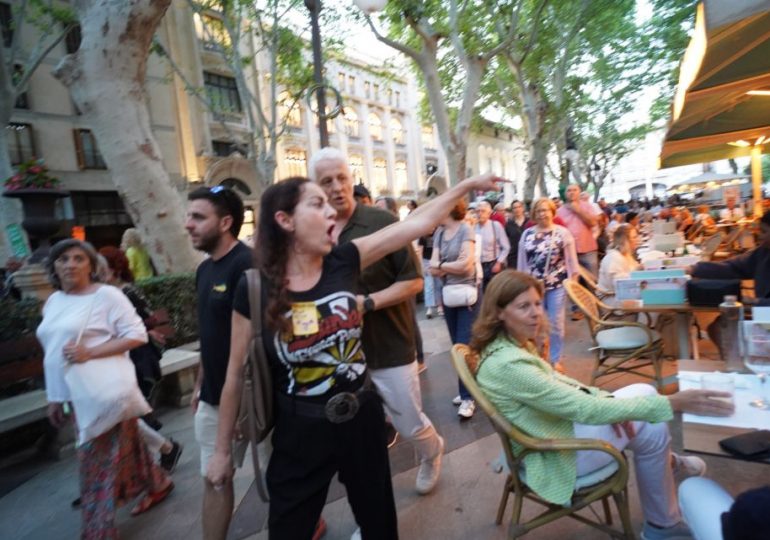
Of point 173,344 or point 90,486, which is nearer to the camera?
point 90,486

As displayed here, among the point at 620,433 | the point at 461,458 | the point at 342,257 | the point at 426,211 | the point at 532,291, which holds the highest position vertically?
the point at 426,211

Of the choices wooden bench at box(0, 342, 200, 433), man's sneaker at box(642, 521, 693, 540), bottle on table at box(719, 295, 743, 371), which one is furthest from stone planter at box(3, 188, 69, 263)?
bottle on table at box(719, 295, 743, 371)

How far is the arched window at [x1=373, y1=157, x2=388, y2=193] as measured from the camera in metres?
33.7

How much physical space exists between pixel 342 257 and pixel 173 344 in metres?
4.89

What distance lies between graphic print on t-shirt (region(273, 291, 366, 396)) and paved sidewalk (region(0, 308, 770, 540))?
150 cm

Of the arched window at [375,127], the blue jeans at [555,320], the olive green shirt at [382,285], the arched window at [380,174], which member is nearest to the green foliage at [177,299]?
the olive green shirt at [382,285]

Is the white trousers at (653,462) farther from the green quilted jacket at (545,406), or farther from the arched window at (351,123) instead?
the arched window at (351,123)

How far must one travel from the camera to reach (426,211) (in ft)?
6.83

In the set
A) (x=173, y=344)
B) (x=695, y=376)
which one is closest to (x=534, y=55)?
(x=173, y=344)

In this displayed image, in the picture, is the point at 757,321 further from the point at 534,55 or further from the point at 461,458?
the point at 534,55

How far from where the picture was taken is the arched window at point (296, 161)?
27125 mm

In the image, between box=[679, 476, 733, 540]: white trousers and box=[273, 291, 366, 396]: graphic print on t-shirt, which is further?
box=[273, 291, 366, 396]: graphic print on t-shirt

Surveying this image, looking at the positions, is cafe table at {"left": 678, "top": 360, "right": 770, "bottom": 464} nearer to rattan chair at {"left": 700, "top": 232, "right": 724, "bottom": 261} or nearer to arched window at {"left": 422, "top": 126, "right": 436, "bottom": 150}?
rattan chair at {"left": 700, "top": 232, "right": 724, "bottom": 261}

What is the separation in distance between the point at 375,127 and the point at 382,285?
32.9 meters
